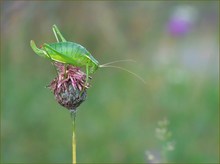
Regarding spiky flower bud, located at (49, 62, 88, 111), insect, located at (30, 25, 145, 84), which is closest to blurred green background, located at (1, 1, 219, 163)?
spiky flower bud, located at (49, 62, 88, 111)

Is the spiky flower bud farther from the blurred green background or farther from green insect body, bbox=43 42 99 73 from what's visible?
the blurred green background

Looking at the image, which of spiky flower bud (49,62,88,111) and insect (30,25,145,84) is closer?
insect (30,25,145,84)

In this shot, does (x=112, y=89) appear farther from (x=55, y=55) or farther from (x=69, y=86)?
(x=55, y=55)

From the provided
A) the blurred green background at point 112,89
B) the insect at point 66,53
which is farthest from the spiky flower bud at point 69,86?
the blurred green background at point 112,89

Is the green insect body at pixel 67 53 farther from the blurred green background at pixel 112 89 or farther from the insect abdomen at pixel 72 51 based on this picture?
the blurred green background at pixel 112 89

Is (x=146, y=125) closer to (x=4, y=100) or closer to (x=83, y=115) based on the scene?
(x=83, y=115)

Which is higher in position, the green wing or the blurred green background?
the blurred green background

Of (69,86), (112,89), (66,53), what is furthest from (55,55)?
(112,89)
